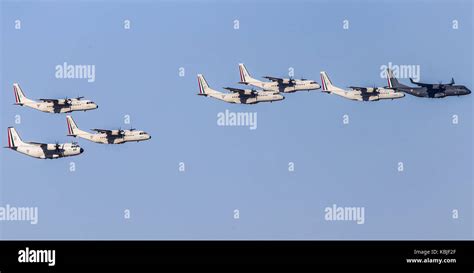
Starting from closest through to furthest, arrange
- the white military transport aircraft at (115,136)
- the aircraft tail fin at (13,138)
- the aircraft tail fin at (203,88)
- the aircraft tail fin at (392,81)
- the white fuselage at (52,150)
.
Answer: the aircraft tail fin at (13,138)
the aircraft tail fin at (392,81)
the aircraft tail fin at (203,88)
the white fuselage at (52,150)
the white military transport aircraft at (115,136)

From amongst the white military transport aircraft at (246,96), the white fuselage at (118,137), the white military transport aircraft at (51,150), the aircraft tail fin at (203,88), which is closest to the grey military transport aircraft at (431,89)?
the white military transport aircraft at (246,96)

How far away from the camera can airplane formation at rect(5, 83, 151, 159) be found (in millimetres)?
111375

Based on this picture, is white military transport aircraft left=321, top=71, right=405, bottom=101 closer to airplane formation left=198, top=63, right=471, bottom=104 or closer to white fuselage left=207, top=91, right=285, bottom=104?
airplane formation left=198, top=63, right=471, bottom=104

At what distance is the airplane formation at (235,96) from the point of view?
113 meters

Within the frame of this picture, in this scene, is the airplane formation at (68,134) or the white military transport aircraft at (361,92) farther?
the white military transport aircraft at (361,92)

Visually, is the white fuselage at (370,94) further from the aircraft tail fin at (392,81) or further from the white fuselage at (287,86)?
the white fuselage at (287,86)

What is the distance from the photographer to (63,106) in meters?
115

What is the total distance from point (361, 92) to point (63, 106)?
25.3 metres

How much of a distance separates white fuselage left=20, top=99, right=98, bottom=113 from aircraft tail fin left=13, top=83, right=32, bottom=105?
1116 millimetres

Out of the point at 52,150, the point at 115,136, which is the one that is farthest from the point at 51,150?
the point at 115,136

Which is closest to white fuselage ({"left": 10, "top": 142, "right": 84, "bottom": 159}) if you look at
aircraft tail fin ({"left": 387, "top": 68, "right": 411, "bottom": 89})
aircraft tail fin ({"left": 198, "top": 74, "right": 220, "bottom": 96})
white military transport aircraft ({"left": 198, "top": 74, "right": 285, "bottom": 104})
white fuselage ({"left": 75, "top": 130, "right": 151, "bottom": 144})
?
white fuselage ({"left": 75, "top": 130, "right": 151, "bottom": 144})
